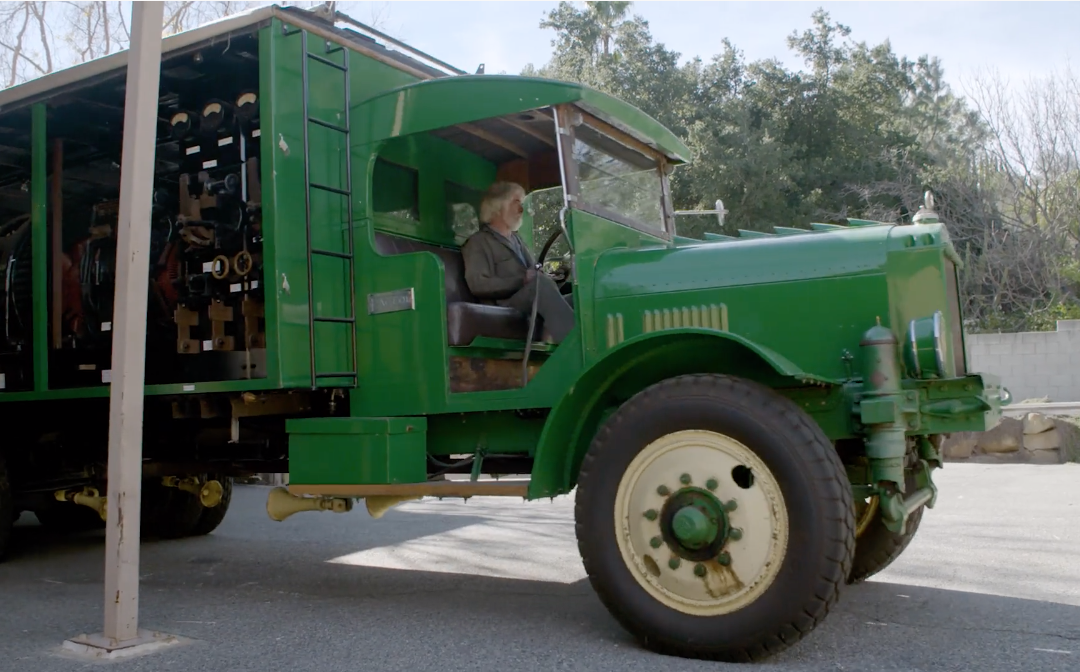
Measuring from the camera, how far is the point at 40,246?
608 centimetres

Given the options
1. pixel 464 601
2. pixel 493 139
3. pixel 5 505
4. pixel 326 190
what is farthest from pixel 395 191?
pixel 5 505

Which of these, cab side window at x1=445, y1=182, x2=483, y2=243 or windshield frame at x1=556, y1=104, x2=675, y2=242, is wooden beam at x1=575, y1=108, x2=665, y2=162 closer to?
windshield frame at x1=556, y1=104, x2=675, y2=242

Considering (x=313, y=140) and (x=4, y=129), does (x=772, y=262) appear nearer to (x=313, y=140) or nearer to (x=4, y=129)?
(x=313, y=140)

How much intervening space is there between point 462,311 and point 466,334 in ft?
0.40

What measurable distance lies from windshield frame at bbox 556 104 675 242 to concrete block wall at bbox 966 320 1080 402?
14.1 metres

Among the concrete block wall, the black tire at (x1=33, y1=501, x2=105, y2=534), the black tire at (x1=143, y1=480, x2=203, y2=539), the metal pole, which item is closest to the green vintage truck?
the metal pole

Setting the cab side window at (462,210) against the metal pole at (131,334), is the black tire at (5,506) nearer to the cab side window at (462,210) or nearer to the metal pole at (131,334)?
the metal pole at (131,334)

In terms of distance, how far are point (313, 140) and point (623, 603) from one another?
2936 millimetres

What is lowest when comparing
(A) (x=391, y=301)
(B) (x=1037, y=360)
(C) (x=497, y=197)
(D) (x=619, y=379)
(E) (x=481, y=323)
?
(D) (x=619, y=379)

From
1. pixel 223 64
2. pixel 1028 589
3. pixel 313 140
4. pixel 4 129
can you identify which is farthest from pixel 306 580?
pixel 1028 589

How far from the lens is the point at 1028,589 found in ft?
16.5

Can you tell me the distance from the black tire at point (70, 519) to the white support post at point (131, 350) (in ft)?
14.3

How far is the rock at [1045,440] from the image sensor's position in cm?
1198

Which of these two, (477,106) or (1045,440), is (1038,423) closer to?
(1045,440)
